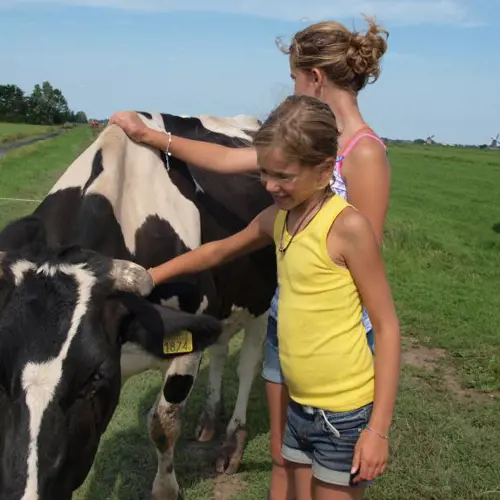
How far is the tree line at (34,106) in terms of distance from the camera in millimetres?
109125

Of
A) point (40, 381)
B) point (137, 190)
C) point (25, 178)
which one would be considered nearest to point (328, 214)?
point (40, 381)

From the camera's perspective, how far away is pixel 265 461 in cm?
494

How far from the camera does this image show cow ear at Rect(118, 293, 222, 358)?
2938mm

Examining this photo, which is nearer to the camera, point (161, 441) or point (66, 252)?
point (66, 252)

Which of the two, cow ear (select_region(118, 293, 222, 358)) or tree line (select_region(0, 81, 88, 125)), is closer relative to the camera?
cow ear (select_region(118, 293, 222, 358))

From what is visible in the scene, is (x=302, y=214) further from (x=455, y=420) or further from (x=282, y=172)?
(x=455, y=420)

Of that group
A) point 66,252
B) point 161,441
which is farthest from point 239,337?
point 66,252

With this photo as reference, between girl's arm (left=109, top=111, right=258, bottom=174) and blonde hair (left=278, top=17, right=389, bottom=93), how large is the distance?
0.70 metres

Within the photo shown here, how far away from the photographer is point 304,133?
2.49m

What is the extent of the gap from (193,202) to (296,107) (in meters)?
1.72

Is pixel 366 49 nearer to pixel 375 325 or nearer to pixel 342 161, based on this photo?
pixel 342 161

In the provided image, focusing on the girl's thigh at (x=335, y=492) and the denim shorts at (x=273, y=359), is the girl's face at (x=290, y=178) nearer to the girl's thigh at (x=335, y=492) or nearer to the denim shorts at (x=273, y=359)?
the denim shorts at (x=273, y=359)

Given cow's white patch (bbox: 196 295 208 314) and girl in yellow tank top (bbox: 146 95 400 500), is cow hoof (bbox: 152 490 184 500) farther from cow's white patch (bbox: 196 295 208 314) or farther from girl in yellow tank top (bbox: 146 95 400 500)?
girl in yellow tank top (bbox: 146 95 400 500)

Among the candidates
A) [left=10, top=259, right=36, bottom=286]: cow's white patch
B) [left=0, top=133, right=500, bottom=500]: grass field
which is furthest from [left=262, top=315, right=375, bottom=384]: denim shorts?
[left=0, top=133, right=500, bottom=500]: grass field
